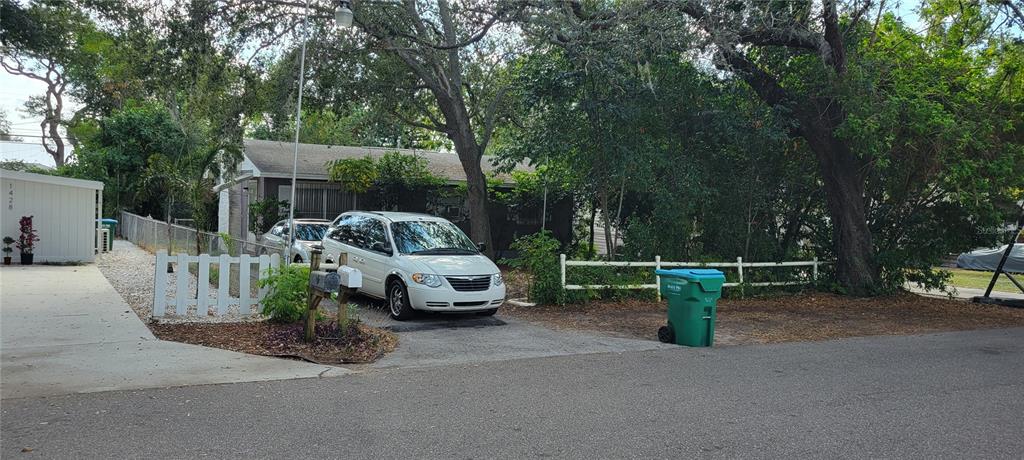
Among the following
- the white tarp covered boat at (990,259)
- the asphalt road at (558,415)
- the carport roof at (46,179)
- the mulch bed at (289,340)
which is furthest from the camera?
the white tarp covered boat at (990,259)

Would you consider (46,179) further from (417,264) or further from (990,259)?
(990,259)

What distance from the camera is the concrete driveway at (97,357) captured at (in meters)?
6.82

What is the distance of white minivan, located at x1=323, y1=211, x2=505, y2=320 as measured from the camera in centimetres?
1083

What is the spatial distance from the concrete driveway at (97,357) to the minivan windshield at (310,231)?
5227 millimetres

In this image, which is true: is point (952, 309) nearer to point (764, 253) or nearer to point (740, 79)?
point (764, 253)

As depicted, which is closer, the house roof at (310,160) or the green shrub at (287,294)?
the green shrub at (287,294)

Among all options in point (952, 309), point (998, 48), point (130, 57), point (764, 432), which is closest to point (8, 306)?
point (130, 57)

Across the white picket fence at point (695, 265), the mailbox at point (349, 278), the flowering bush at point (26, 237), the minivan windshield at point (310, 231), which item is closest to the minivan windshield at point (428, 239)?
the white picket fence at point (695, 265)

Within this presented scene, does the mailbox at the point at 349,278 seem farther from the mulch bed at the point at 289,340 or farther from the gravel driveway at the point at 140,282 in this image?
the gravel driveway at the point at 140,282

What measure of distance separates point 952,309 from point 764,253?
3902 mm

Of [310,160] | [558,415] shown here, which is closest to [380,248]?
[558,415]

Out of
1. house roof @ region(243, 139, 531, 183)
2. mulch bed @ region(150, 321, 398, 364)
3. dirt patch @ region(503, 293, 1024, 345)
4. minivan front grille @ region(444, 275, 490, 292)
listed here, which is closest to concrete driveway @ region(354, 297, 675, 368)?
mulch bed @ region(150, 321, 398, 364)

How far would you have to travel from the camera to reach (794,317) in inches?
515

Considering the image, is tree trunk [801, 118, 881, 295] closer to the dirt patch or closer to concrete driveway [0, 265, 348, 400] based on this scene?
the dirt patch
